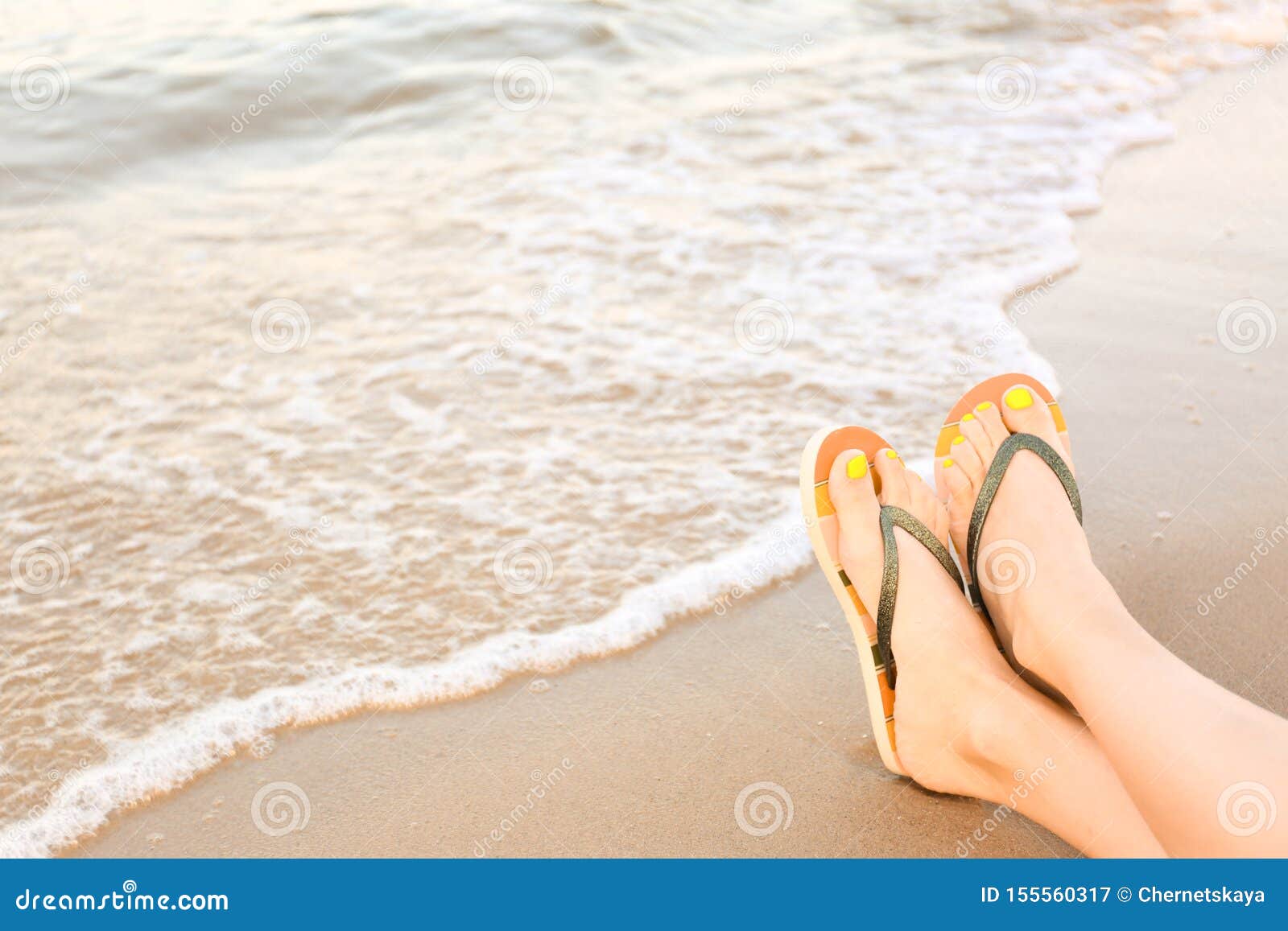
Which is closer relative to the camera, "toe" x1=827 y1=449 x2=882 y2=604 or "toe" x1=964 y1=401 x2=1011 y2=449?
"toe" x1=827 y1=449 x2=882 y2=604

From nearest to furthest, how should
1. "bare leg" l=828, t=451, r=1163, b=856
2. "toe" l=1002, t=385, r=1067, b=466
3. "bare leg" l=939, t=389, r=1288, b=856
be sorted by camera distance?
"bare leg" l=939, t=389, r=1288, b=856 → "bare leg" l=828, t=451, r=1163, b=856 → "toe" l=1002, t=385, r=1067, b=466

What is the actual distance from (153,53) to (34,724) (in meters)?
4.61

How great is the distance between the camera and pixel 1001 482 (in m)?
2.15

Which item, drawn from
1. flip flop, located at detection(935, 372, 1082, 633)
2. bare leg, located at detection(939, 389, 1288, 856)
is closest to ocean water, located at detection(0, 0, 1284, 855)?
flip flop, located at detection(935, 372, 1082, 633)

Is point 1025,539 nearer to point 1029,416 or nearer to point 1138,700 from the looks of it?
point 1029,416

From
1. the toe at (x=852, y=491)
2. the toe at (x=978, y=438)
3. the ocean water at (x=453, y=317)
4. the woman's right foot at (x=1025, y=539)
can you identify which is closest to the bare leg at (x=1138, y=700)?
the woman's right foot at (x=1025, y=539)

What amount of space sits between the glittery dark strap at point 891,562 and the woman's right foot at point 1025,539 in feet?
0.24

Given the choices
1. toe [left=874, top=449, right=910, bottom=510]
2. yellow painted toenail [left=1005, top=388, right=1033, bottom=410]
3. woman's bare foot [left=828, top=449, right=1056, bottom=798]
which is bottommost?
woman's bare foot [left=828, top=449, right=1056, bottom=798]

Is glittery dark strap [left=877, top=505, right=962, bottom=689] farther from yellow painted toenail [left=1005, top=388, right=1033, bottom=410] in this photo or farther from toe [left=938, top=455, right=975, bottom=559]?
yellow painted toenail [left=1005, top=388, right=1033, bottom=410]

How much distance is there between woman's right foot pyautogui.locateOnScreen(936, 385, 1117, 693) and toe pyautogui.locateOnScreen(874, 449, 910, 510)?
117 millimetres

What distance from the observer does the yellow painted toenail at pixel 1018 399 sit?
2.28 m

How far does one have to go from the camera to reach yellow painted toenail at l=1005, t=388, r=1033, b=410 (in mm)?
2283

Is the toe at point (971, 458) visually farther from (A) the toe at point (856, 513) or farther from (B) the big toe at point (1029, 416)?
(A) the toe at point (856, 513)

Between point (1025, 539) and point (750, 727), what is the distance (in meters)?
0.58
